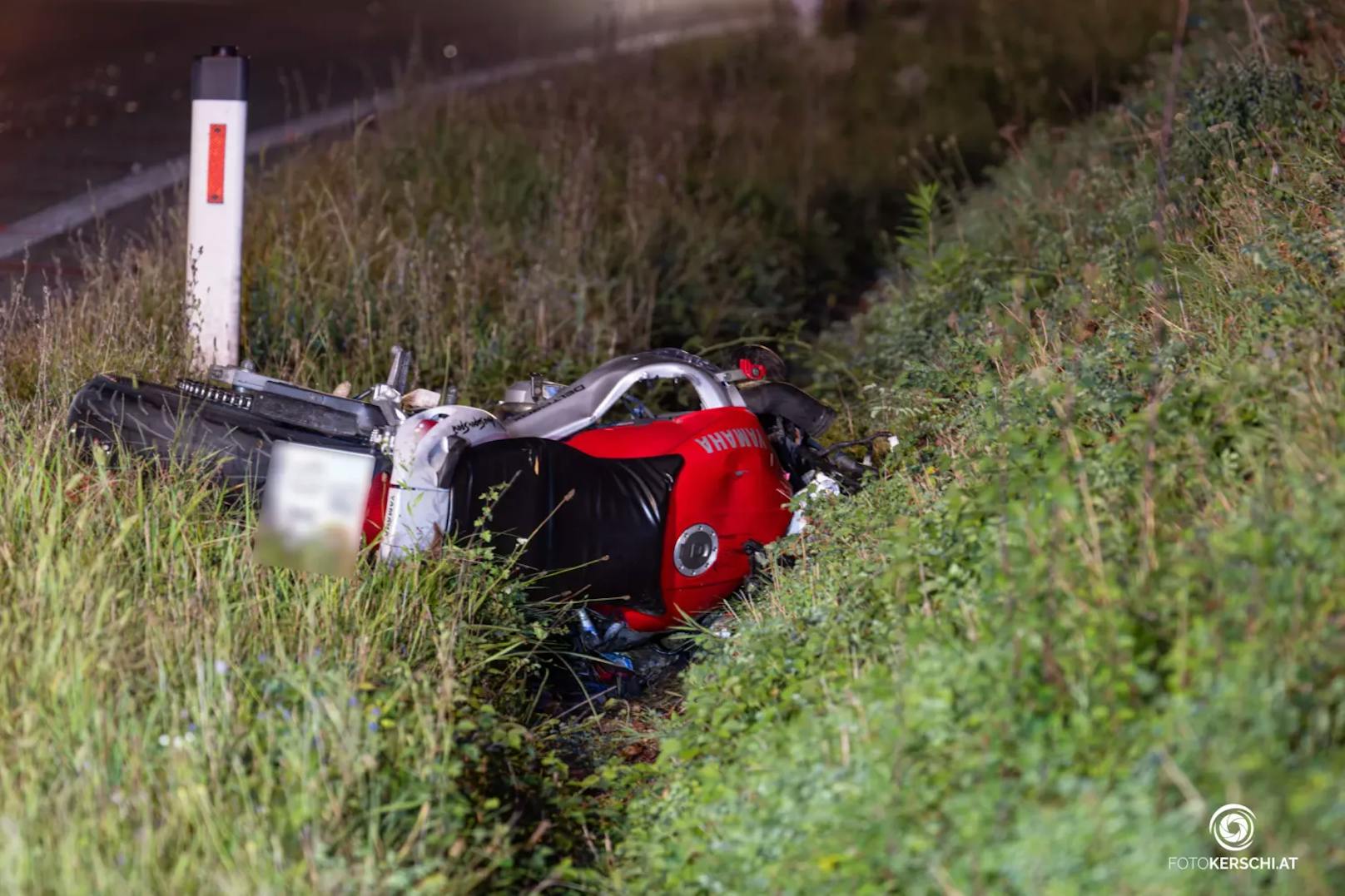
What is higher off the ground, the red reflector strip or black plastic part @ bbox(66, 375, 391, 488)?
the red reflector strip

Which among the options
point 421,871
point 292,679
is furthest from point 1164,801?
point 292,679

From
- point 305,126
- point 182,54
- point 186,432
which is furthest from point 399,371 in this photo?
point 182,54

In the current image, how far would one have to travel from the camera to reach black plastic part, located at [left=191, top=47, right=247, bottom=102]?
5.41m

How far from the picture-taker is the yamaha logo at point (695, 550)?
179 inches

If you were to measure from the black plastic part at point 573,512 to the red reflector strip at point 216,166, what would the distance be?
1917 millimetres

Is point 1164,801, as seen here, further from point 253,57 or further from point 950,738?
point 253,57

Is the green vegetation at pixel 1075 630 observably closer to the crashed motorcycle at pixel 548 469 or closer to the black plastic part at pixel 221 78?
the crashed motorcycle at pixel 548 469

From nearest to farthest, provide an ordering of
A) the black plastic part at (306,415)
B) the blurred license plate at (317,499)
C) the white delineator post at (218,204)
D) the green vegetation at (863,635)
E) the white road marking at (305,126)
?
the green vegetation at (863,635) < the blurred license plate at (317,499) < the black plastic part at (306,415) < the white delineator post at (218,204) < the white road marking at (305,126)

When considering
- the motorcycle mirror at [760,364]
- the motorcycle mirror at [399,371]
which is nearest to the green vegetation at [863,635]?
the motorcycle mirror at [760,364]

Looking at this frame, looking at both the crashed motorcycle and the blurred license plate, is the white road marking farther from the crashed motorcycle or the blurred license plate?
the blurred license plate

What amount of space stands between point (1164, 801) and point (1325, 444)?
111 centimetres

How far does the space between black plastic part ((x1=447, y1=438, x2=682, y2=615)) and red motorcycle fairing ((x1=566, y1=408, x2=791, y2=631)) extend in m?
0.05

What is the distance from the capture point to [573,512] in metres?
4.36

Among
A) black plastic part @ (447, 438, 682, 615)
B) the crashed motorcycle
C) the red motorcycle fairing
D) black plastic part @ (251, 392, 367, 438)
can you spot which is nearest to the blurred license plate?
the crashed motorcycle
